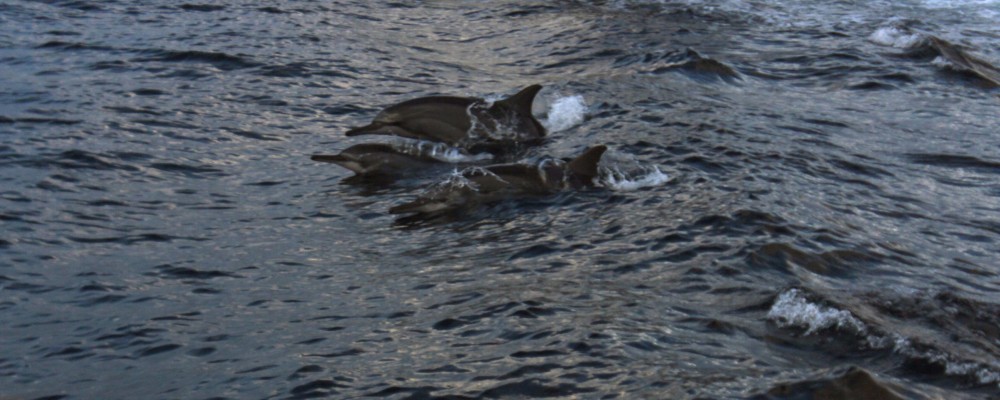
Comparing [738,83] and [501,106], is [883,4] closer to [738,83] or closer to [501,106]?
[738,83]

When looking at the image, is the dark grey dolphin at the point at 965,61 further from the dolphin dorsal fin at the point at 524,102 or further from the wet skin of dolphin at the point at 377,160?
the wet skin of dolphin at the point at 377,160

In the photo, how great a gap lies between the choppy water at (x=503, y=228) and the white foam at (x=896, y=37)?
0.14 ft

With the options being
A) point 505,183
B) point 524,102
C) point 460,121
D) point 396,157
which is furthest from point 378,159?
point 524,102

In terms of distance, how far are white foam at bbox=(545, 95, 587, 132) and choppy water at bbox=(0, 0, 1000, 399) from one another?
34mm

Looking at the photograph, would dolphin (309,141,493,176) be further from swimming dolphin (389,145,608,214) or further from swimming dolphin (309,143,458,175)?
swimming dolphin (389,145,608,214)

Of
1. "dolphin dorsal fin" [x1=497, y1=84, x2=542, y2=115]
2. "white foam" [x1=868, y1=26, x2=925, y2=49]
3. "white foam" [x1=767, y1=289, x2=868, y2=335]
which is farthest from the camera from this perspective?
"white foam" [x1=868, y1=26, x2=925, y2=49]

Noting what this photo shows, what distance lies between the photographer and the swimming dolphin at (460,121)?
7965 mm

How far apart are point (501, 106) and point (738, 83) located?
7.96 ft

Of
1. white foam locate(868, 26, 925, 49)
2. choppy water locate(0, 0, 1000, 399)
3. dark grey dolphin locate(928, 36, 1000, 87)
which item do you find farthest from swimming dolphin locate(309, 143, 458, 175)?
white foam locate(868, 26, 925, 49)

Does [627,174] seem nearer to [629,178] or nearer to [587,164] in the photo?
[629,178]

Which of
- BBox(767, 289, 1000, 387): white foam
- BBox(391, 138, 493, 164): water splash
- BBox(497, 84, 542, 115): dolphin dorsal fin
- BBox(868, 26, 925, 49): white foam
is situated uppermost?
BBox(497, 84, 542, 115): dolphin dorsal fin

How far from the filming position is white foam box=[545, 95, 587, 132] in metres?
8.51

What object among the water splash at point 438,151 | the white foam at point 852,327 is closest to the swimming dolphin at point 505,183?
the water splash at point 438,151

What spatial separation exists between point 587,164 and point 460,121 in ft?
4.50
